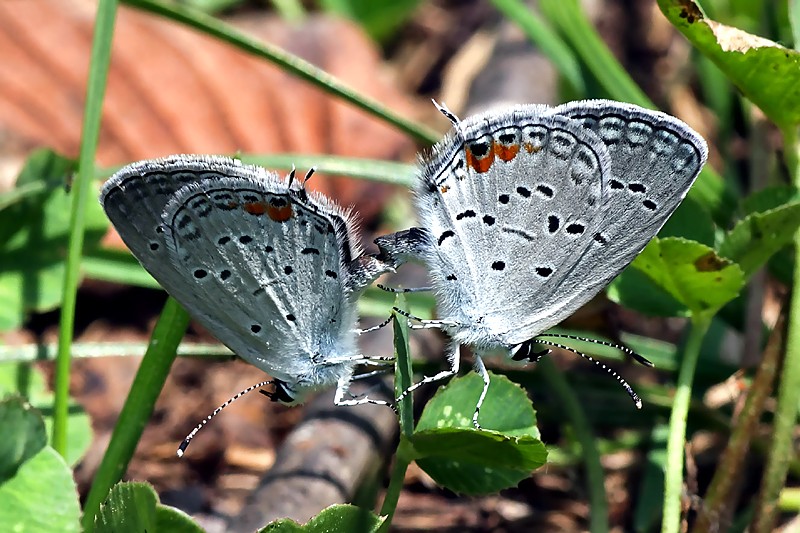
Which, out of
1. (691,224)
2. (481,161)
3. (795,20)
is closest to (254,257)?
(481,161)

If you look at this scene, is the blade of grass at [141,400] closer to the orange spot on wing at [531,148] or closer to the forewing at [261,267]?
the forewing at [261,267]

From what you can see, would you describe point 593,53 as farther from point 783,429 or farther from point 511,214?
point 783,429

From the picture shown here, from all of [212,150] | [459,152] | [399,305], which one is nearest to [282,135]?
[212,150]

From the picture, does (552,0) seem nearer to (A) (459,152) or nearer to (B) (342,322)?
(A) (459,152)

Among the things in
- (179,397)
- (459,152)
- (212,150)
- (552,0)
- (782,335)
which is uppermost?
(552,0)

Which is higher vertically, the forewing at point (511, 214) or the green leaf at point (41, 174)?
the forewing at point (511, 214)

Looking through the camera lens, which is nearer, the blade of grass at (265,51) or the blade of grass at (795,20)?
the blade of grass at (795,20)

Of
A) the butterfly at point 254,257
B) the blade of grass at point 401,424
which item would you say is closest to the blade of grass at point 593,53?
the butterfly at point 254,257
